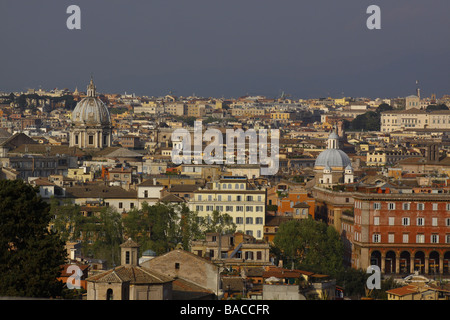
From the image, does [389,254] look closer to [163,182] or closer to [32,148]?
[163,182]

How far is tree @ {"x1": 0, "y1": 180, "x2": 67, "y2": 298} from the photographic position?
70.9 ft

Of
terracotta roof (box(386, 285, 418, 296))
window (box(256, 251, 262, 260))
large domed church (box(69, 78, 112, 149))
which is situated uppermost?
large domed church (box(69, 78, 112, 149))

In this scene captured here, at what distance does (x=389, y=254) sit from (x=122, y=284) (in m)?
23.5

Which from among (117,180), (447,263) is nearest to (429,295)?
(447,263)

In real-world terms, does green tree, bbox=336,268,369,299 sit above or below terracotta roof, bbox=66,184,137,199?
below

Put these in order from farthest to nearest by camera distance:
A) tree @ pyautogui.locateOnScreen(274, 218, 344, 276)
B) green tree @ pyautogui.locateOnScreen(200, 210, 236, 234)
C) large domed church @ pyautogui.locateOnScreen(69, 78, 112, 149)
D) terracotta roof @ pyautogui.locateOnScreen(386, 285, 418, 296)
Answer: large domed church @ pyautogui.locateOnScreen(69, 78, 112, 149) < green tree @ pyautogui.locateOnScreen(200, 210, 236, 234) < tree @ pyautogui.locateOnScreen(274, 218, 344, 276) < terracotta roof @ pyautogui.locateOnScreen(386, 285, 418, 296)

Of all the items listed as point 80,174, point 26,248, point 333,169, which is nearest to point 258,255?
point 26,248

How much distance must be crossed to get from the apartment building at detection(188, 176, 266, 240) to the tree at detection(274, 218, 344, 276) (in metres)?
2.33

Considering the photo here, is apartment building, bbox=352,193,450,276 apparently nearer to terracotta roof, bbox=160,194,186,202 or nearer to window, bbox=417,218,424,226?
window, bbox=417,218,424,226

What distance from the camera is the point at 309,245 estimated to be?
39500 millimetres

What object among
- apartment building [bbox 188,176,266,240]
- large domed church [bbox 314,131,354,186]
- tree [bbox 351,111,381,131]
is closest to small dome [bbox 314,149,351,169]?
large domed church [bbox 314,131,354,186]

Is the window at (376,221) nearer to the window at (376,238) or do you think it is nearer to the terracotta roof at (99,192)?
the window at (376,238)

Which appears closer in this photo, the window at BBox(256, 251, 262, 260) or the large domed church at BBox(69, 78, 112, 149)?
the window at BBox(256, 251, 262, 260)

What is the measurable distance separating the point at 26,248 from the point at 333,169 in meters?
38.7
